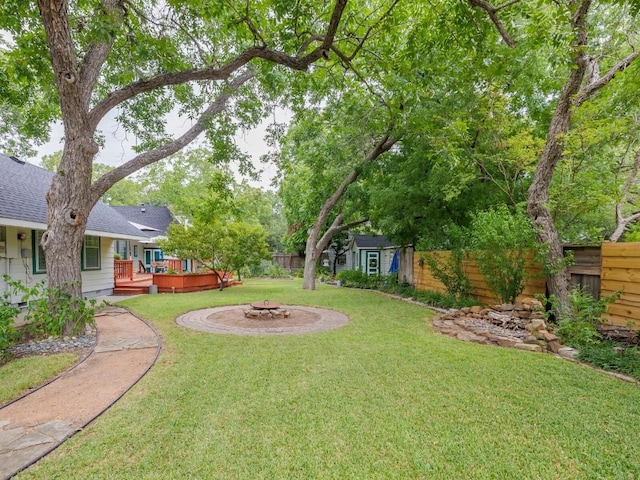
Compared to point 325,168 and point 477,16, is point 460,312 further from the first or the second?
point 325,168

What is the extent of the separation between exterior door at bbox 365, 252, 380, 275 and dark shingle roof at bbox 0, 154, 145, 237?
39.6ft

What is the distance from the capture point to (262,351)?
484 centimetres

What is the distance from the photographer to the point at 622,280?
16.1 ft

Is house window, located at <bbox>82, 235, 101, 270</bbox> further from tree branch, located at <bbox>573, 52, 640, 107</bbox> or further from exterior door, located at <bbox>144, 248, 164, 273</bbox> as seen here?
tree branch, located at <bbox>573, 52, 640, 107</bbox>

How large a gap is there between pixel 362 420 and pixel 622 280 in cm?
481

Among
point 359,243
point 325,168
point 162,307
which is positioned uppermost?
point 325,168

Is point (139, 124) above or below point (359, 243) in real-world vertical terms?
above

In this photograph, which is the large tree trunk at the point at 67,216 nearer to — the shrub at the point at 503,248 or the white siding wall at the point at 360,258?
the shrub at the point at 503,248

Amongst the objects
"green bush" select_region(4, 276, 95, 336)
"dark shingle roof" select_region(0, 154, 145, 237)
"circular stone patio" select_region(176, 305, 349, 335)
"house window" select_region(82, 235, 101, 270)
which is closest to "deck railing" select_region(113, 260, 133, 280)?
"dark shingle roof" select_region(0, 154, 145, 237)

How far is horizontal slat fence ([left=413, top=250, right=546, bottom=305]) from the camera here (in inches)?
262

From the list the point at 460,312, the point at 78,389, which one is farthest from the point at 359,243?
the point at 78,389

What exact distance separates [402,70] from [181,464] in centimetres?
641

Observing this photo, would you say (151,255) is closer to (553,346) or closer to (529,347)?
(529,347)

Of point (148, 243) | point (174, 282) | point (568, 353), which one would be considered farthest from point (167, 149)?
point (148, 243)
